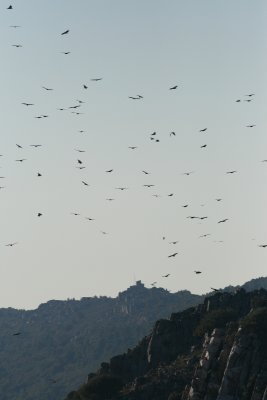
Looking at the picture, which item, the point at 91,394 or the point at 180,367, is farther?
the point at 91,394

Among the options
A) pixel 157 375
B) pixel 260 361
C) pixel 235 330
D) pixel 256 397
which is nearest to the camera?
pixel 256 397

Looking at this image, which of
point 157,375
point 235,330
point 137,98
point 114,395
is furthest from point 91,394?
point 137,98

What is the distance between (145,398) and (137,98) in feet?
281

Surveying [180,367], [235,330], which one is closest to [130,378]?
[180,367]

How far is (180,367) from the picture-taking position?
6870 inches

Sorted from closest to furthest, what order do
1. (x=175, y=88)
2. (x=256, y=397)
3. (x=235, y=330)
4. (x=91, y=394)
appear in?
1. (x=175, y=88)
2. (x=256, y=397)
3. (x=235, y=330)
4. (x=91, y=394)

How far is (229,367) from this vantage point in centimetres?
14675

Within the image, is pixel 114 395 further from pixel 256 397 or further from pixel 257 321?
pixel 256 397

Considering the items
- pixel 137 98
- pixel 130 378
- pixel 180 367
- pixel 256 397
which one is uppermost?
pixel 137 98

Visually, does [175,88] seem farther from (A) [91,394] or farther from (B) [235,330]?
(A) [91,394]

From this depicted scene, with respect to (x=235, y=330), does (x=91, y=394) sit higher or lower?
lower

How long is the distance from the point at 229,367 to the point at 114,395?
41.0 meters

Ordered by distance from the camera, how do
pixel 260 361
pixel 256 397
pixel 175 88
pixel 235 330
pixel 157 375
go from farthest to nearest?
pixel 157 375
pixel 235 330
pixel 260 361
pixel 256 397
pixel 175 88

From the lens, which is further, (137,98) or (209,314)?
(209,314)
